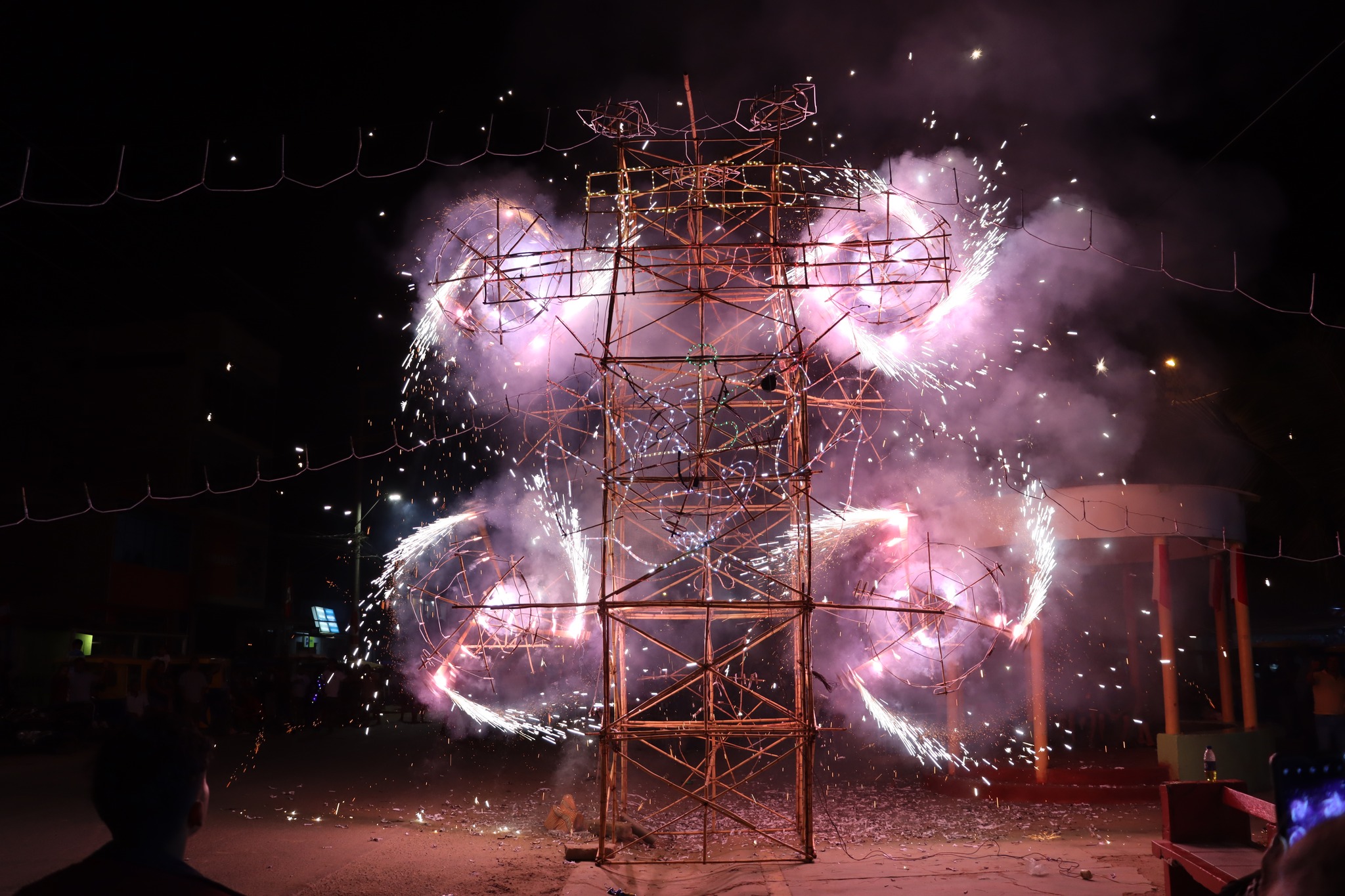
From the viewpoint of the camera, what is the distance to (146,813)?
1.96 meters

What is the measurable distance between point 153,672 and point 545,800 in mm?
9544

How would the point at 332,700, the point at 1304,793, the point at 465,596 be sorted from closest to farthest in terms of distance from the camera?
1. the point at 1304,793
2. the point at 465,596
3. the point at 332,700

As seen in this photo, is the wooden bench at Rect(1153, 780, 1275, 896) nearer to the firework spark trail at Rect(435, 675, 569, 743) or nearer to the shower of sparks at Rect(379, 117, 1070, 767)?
the shower of sparks at Rect(379, 117, 1070, 767)

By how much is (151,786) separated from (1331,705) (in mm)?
11943

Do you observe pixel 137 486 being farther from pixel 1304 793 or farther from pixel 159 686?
pixel 1304 793

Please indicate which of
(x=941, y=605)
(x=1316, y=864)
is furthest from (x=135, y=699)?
(x=1316, y=864)

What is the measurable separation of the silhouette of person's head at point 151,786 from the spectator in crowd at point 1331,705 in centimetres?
1172

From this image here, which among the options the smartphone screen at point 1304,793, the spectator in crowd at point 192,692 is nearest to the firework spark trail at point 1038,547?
the smartphone screen at point 1304,793

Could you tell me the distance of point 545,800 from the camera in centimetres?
1024

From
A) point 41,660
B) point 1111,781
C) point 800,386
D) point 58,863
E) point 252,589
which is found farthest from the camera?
point 252,589

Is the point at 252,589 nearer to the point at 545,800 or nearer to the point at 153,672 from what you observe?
the point at 153,672

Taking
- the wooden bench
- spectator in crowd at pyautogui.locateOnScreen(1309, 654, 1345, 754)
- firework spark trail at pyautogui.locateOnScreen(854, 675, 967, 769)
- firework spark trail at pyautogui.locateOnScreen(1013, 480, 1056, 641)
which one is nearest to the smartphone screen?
the wooden bench

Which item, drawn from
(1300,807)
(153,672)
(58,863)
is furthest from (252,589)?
(1300,807)

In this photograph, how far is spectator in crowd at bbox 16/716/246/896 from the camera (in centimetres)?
183
